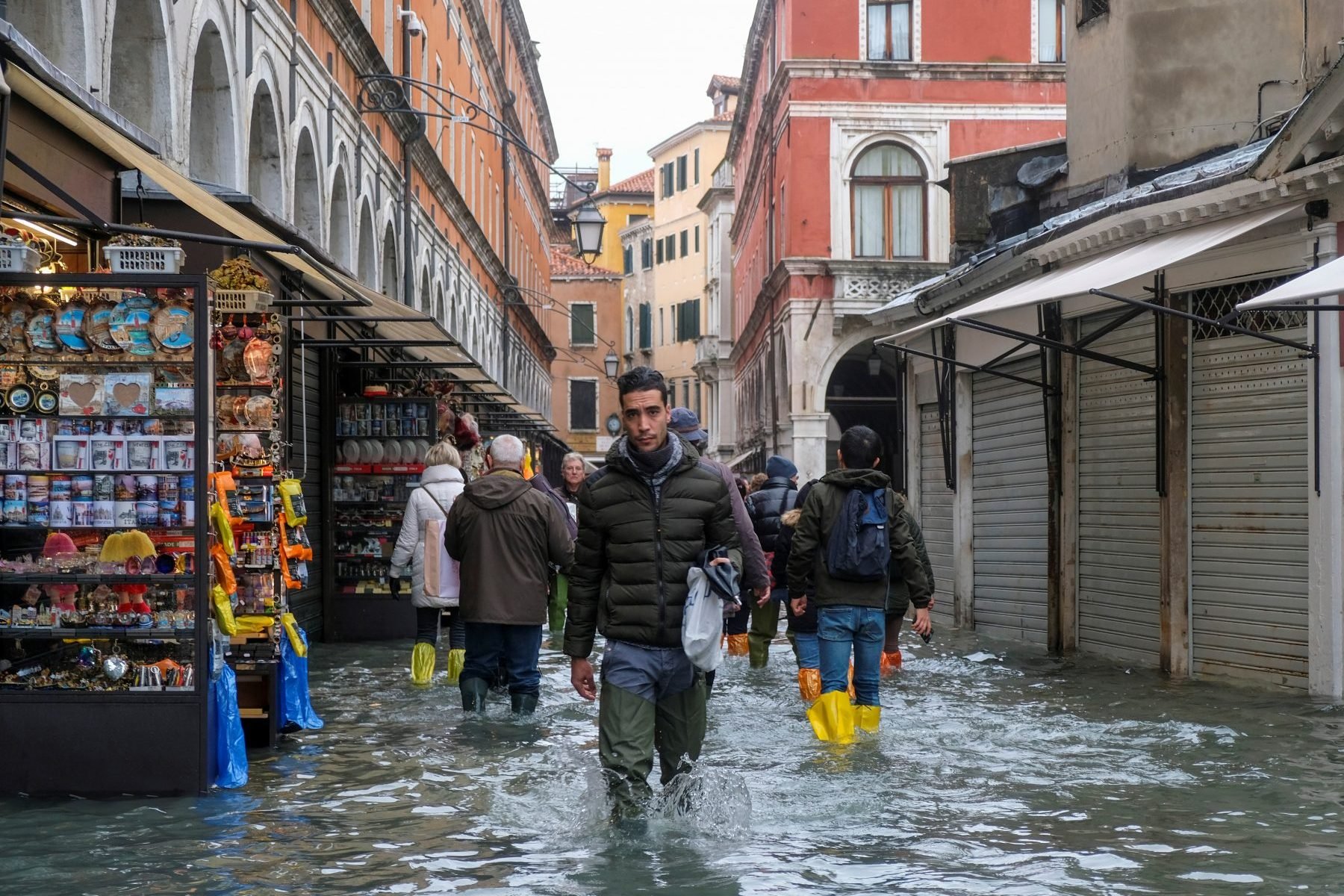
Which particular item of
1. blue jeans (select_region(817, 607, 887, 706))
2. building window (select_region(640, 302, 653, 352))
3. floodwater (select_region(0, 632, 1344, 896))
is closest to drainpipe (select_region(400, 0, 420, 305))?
floodwater (select_region(0, 632, 1344, 896))

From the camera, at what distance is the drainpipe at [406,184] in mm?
23234

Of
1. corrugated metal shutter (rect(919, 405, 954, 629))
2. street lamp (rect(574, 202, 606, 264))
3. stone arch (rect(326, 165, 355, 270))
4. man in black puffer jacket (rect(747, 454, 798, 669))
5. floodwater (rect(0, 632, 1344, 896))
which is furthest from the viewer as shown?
street lamp (rect(574, 202, 606, 264))

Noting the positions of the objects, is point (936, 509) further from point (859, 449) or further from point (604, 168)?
point (604, 168)

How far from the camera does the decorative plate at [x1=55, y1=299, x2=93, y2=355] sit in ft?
25.3

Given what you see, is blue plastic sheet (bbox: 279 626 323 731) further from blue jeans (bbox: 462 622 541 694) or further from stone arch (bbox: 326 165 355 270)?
stone arch (bbox: 326 165 355 270)

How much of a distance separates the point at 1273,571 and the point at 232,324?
7.19m

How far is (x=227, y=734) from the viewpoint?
793cm

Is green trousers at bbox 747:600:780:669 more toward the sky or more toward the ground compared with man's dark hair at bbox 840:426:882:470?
more toward the ground

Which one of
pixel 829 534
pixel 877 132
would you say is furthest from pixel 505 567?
pixel 877 132

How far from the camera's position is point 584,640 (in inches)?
271

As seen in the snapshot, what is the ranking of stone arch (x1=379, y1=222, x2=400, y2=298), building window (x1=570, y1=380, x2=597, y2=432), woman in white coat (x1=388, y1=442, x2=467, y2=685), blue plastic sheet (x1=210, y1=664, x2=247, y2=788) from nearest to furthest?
blue plastic sheet (x1=210, y1=664, x2=247, y2=788) → woman in white coat (x1=388, y1=442, x2=467, y2=685) → stone arch (x1=379, y1=222, x2=400, y2=298) → building window (x1=570, y1=380, x2=597, y2=432)

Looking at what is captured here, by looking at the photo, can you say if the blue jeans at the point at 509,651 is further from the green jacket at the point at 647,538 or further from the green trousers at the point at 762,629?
the green jacket at the point at 647,538

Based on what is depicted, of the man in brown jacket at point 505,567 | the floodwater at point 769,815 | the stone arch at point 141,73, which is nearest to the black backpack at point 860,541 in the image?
the floodwater at point 769,815

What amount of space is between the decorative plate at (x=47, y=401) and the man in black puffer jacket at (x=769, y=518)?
244 inches
